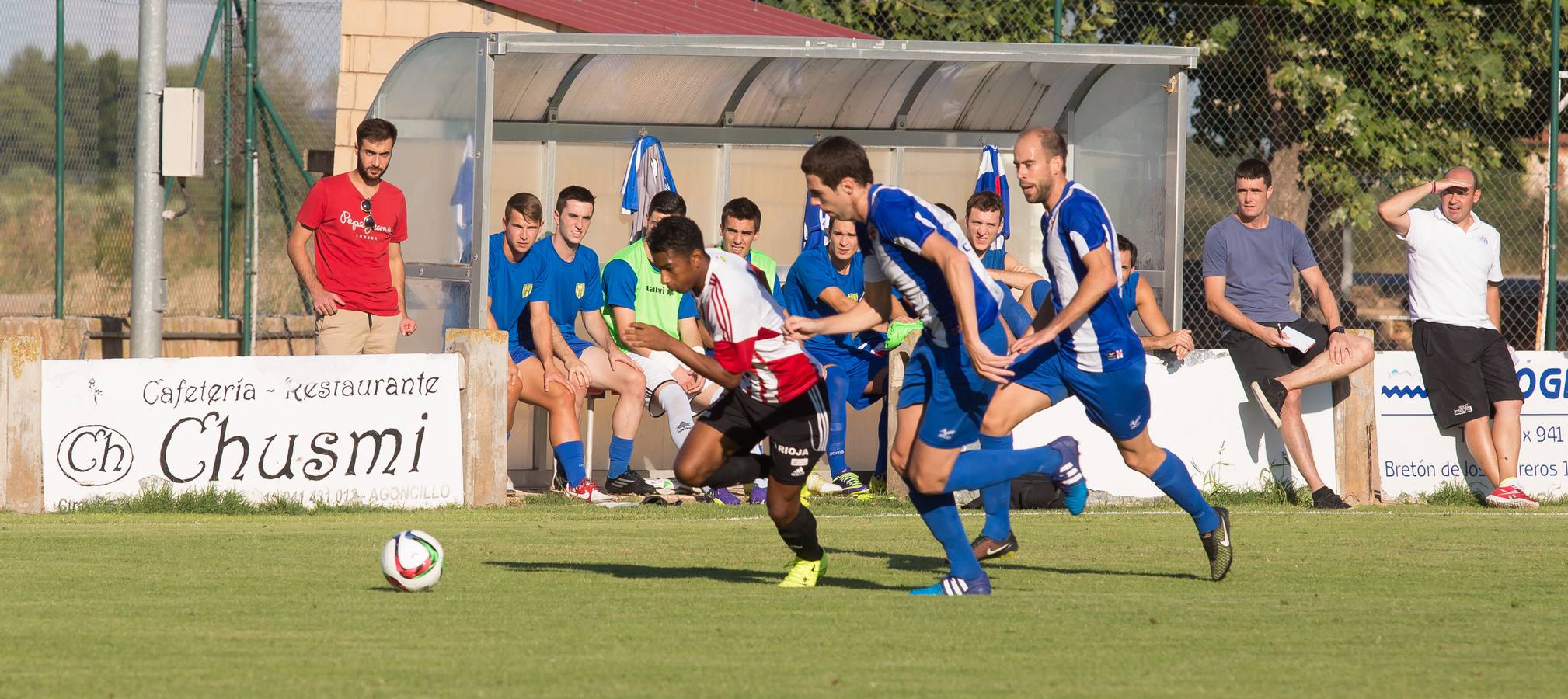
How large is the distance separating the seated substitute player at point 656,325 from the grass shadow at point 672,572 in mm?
3836

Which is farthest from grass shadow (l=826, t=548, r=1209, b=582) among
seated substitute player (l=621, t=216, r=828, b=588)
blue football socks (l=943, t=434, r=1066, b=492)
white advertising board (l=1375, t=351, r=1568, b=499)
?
white advertising board (l=1375, t=351, r=1568, b=499)

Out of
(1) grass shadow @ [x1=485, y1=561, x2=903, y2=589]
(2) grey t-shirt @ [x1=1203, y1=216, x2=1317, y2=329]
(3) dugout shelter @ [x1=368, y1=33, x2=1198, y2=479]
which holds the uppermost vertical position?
(3) dugout shelter @ [x1=368, y1=33, x2=1198, y2=479]

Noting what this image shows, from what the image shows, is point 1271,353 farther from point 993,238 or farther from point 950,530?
point 950,530

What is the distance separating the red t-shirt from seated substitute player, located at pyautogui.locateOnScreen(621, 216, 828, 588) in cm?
497

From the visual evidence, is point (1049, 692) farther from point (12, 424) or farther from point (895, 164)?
point (895, 164)

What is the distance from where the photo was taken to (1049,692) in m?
5.02

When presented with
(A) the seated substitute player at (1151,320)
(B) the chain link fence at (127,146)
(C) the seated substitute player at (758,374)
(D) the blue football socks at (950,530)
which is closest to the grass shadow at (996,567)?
(C) the seated substitute player at (758,374)

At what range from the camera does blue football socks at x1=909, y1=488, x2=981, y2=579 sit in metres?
7.17

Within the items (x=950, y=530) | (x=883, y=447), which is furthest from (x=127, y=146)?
(x=950, y=530)

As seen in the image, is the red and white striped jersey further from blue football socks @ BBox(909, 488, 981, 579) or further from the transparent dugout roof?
the transparent dugout roof

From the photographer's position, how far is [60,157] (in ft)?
46.2

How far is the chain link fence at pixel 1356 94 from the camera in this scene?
19.6m

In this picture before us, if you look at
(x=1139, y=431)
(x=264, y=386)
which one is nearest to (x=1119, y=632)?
(x=1139, y=431)

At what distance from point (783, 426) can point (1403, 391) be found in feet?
21.7
